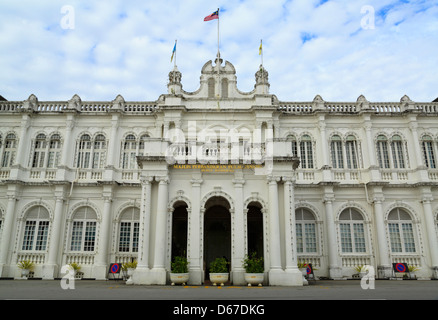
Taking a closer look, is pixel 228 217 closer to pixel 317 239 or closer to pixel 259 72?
pixel 317 239

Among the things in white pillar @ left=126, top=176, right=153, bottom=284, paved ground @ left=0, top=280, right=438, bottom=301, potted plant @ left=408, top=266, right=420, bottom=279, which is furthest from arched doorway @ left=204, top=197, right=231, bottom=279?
potted plant @ left=408, top=266, right=420, bottom=279

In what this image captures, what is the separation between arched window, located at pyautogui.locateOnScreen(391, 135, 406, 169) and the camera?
23.2 m

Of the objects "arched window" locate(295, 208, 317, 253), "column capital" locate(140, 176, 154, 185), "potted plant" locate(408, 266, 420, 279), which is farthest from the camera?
"arched window" locate(295, 208, 317, 253)

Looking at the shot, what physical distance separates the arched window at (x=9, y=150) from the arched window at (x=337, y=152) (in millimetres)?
22204

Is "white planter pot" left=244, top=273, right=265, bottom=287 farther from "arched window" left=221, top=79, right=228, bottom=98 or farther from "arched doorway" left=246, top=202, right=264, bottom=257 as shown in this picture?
"arched window" left=221, top=79, right=228, bottom=98

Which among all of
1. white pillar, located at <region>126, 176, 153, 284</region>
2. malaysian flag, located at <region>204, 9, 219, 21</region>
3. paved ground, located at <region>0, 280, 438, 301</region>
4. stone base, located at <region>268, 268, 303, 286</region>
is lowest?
paved ground, located at <region>0, 280, 438, 301</region>

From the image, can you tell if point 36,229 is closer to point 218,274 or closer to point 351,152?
point 218,274

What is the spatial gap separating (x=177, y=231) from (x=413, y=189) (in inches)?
620

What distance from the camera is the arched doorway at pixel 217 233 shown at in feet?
66.4

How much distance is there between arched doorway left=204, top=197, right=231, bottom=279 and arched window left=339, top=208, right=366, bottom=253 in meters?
7.58

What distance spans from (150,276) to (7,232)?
1244cm

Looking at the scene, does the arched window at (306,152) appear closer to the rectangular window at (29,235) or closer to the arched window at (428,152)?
the arched window at (428,152)

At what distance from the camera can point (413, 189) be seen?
22375 mm
